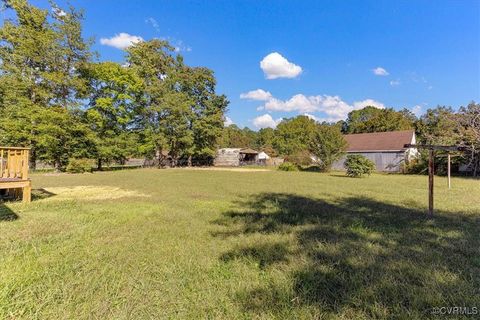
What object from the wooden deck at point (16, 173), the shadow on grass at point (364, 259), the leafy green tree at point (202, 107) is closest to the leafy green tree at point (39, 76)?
the leafy green tree at point (202, 107)

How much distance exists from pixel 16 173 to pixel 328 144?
21160 millimetres

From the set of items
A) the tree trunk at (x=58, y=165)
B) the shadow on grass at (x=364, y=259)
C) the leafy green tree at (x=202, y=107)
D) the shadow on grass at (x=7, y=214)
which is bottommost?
the shadow on grass at (x=7, y=214)

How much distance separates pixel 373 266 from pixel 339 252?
1.59 ft

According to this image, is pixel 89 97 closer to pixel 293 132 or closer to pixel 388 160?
pixel 388 160

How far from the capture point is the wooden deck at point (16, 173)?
253 inches

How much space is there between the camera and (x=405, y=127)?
41219mm

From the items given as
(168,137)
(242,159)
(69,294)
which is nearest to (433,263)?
(69,294)

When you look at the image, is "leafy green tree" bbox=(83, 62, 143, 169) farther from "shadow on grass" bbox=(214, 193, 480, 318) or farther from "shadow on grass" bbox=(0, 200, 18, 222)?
"shadow on grass" bbox=(214, 193, 480, 318)

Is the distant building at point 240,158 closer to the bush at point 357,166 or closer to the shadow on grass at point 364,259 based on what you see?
the bush at point 357,166

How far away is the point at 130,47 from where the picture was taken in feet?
95.8

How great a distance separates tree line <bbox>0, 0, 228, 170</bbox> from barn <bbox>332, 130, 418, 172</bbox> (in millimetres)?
17182

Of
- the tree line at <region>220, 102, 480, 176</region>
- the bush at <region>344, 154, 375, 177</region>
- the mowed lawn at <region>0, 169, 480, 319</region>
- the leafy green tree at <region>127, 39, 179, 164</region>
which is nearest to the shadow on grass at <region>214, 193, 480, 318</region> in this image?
the mowed lawn at <region>0, 169, 480, 319</region>

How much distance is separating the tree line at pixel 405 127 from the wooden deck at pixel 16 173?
14.9m

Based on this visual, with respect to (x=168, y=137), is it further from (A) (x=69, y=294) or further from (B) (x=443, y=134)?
(A) (x=69, y=294)
